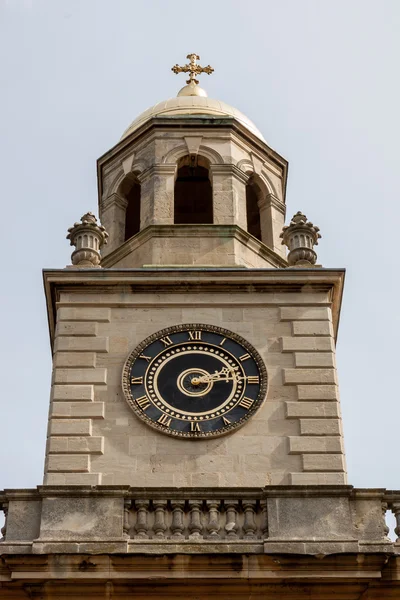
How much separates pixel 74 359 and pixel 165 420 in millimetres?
1811

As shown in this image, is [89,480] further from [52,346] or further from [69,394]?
[52,346]

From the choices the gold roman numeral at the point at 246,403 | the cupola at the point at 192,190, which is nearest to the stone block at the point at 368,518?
the gold roman numeral at the point at 246,403

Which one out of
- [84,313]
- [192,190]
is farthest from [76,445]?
[192,190]

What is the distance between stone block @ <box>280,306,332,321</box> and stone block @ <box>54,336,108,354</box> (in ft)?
9.22

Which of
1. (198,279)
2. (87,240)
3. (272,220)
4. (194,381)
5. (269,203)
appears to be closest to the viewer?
(194,381)

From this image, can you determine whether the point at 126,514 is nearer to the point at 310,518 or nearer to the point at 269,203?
the point at 310,518

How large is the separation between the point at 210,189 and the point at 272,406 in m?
7.25

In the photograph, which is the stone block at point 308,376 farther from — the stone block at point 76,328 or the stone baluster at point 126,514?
the stone baluster at point 126,514


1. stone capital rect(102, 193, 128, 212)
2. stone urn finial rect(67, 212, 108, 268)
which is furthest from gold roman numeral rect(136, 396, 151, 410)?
stone capital rect(102, 193, 128, 212)

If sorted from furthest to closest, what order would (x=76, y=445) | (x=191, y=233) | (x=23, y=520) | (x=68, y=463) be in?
(x=191, y=233)
(x=76, y=445)
(x=68, y=463)
(x=23, y=520)

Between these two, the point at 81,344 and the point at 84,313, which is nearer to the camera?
the point at 81,344

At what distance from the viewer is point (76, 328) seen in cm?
2366

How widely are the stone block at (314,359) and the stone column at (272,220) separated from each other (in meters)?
3.88

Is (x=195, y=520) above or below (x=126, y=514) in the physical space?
below
